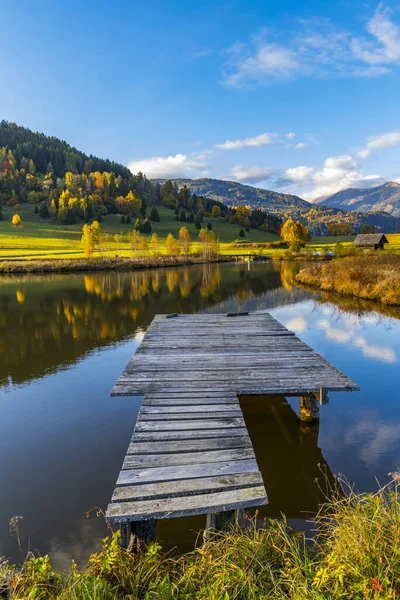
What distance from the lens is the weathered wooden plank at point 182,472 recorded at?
504 centimetres

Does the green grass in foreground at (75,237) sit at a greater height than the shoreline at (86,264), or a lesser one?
greater

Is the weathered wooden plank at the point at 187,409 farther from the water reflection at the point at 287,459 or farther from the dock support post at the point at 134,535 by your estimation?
the dock support post at the point at 134,535

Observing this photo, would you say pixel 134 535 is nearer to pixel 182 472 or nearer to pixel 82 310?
pixel 182 472

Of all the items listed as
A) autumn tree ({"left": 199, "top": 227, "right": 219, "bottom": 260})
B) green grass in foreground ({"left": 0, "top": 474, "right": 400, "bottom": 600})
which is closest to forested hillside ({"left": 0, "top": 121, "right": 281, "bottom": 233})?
autumn tree ({"left": 199, "top": 227, "right": 219, "bottom": 260})

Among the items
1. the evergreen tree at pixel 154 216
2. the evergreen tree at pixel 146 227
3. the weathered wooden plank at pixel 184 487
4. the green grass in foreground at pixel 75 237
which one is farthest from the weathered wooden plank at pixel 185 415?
the evergreen tree at pixel 154 216

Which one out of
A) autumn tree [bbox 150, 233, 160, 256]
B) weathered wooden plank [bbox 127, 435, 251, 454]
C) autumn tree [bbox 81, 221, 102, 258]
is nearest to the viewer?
weathered wooden plank [bbox 127, 435, 251, 454]

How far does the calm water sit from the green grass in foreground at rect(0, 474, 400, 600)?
169 cm

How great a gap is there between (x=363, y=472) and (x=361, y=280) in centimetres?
2667

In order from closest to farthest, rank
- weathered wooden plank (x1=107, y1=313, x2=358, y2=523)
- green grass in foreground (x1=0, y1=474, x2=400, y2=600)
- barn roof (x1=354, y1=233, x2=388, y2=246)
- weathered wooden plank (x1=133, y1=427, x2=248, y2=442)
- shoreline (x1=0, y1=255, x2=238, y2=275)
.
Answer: green grass in foreground (x1=0, y1=474, x2=400, y2=600) → weathered wooden plank (x1=107, y1=313, x2=358, y2=523) → weathered wooden plank (x1=133, y1=427, x2=248, y2=442) → shoreline (x1=0, y1=255, x2=238, y2=275) → barn roof (x1=354, y1=233, x2=388, y2=246)

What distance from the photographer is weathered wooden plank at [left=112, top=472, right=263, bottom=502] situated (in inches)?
184

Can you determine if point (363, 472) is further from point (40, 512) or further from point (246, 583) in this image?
point (40, 512)

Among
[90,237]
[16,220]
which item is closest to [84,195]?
[16,220]

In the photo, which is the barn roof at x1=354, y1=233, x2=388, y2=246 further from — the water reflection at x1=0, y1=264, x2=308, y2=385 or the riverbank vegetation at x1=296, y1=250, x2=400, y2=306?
the riverbank vegetation at x1=296, y1=250, x2=400, y2=306

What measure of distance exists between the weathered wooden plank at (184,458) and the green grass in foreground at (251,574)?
120 centimetres
